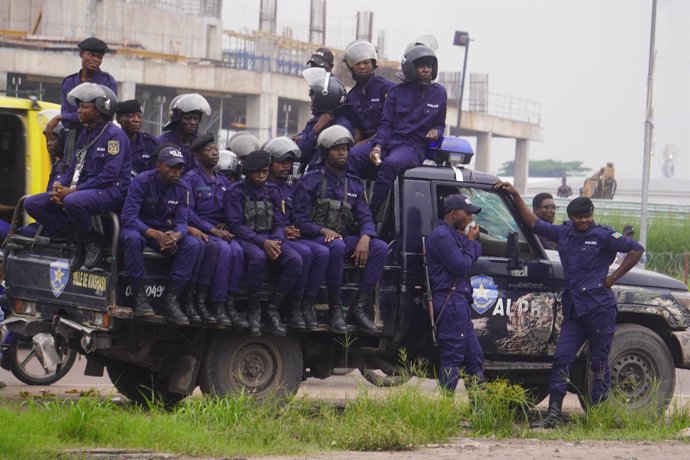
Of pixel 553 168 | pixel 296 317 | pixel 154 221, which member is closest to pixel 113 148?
pixel 154 221

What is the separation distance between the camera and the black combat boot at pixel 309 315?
9.24m

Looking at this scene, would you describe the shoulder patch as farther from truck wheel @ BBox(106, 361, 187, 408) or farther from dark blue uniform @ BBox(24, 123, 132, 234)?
truck wheel @ BBox(106, 361, 187, 408)

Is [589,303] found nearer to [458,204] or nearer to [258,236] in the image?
[458,204]

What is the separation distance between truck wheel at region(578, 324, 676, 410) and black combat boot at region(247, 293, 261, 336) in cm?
297

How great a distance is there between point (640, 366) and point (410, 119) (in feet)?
9.49

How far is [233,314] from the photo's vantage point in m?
8.98

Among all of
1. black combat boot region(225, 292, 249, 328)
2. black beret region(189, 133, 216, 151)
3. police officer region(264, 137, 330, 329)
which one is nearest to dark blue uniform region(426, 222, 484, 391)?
police officer region(264, 137, 330, 329)

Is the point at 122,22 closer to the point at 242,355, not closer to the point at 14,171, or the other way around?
the point at 14,171

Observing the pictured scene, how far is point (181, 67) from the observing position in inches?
1542

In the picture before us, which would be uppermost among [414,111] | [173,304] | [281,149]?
[414,111]

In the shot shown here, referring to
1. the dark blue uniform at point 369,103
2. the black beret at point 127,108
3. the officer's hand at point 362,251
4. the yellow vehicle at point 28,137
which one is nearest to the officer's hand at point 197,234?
the officer's hand at point 362,251

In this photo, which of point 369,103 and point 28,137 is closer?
point 369,103

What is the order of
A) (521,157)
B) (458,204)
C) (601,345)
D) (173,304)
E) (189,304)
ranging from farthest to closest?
(521,157), (601,345), (458,204), (189,304), (173,304)

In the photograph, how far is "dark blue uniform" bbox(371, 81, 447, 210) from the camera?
10.2 meters
